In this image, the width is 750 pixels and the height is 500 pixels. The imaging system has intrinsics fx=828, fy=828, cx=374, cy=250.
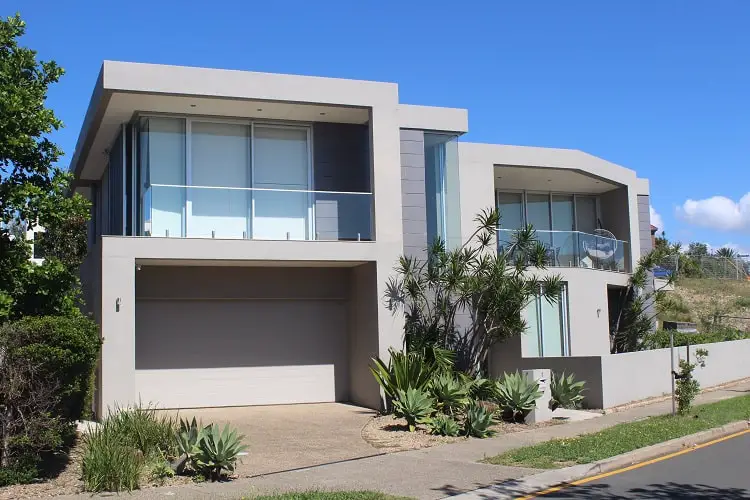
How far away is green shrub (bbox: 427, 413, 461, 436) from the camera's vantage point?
14055 mm

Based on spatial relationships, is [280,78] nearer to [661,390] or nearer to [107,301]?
[107,301]

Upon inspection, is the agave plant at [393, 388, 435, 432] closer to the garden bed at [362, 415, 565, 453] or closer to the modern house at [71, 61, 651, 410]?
the garden bed at [362, 415, 565, 453]

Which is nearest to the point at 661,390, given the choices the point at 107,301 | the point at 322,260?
the point at 322,260

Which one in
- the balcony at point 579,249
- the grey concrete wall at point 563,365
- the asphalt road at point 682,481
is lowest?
the asphalt road at point 682,481

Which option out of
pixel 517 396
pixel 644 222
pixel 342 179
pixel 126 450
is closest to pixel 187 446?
pixel 126 450

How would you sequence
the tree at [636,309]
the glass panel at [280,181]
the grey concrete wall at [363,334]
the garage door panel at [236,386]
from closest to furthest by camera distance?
the glass panel at [280,181] < the grey concrete wall at [363,334] < the garage door panel at [236,386] < the tree at [636,309]

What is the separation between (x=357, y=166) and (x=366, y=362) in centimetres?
447

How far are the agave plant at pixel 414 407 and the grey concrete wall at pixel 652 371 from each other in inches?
184

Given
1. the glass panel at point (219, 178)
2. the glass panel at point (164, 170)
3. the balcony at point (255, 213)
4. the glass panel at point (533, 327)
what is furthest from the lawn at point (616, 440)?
the glass panel at point (164, 170)

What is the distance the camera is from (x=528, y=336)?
21.6 m

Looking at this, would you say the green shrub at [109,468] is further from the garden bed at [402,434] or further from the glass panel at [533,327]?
the glass panel at [533,327]

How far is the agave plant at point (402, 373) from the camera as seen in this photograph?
15.9 metres

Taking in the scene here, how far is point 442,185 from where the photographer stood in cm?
1975

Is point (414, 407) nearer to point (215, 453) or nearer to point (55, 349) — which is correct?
point (215, 453)
